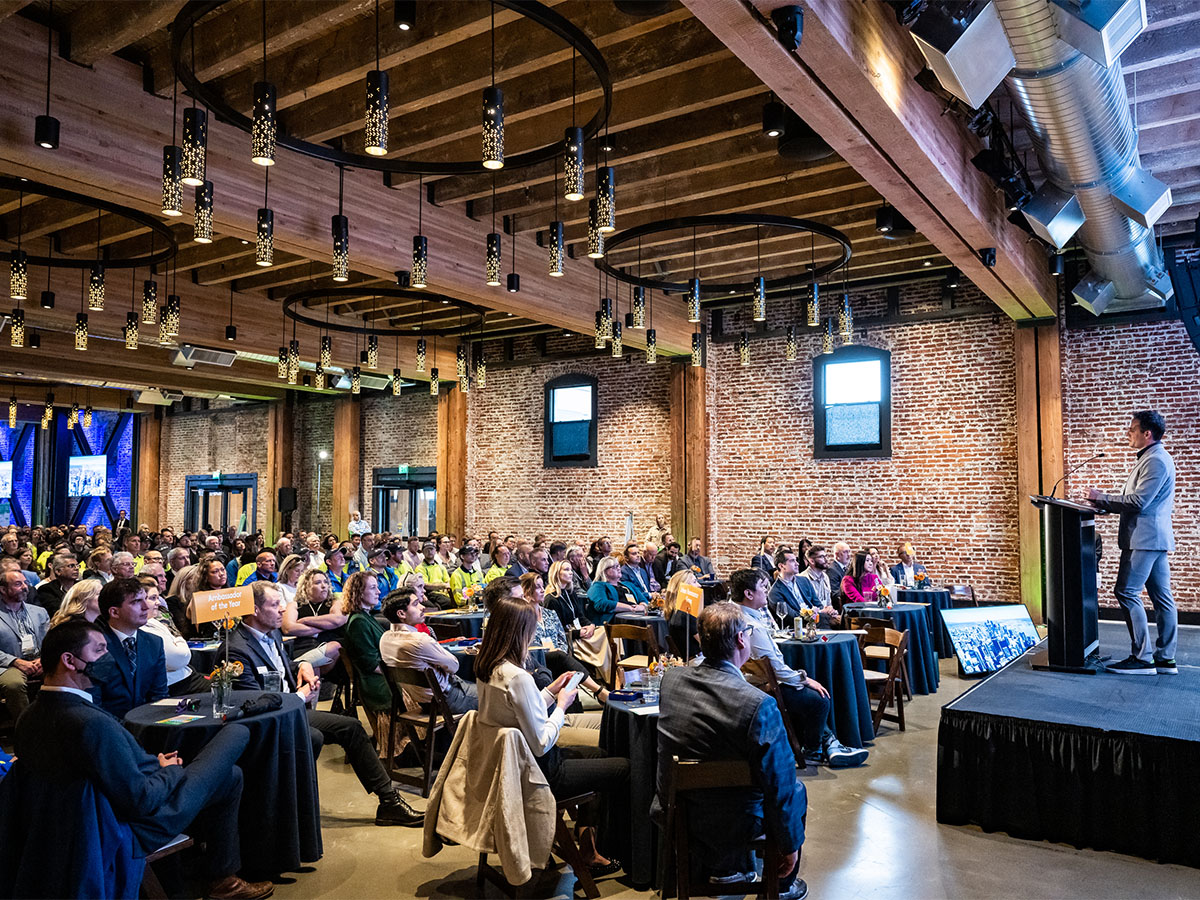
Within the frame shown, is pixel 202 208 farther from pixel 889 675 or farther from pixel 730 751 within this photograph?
pixel 889 675

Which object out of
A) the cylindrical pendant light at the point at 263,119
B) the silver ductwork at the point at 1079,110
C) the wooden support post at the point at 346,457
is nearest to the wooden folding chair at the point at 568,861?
the cylindrical pendant light at the point at 263,119

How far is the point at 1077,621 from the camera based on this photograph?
228 inches

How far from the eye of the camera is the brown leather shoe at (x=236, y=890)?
3648 mm

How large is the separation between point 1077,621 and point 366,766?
185 inches

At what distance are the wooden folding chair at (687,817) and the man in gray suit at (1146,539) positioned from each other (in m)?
3.58

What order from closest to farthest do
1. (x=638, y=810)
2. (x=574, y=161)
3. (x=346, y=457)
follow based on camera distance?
(x=638, y=810) → (x=574, y=161) → (x=346, y=457)

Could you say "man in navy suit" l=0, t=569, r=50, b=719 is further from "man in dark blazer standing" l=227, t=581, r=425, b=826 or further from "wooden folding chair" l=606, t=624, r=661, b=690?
"wooden folding chair" l=606, t=624, r=661, b=690

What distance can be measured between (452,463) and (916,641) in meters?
10.3

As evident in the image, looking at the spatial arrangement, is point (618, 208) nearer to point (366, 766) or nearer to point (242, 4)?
point (242, 4)

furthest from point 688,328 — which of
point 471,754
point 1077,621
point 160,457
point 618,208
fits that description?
point 160,457

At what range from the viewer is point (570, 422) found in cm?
1495

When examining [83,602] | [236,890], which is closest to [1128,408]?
[236,890]

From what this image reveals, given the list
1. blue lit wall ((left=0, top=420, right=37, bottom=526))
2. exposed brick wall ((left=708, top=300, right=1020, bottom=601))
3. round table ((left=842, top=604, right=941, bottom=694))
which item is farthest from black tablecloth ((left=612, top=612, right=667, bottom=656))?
blue lit wall ((left=0, top=420, right=37, bottom=526))

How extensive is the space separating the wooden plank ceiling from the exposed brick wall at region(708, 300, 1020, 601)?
1.54m
